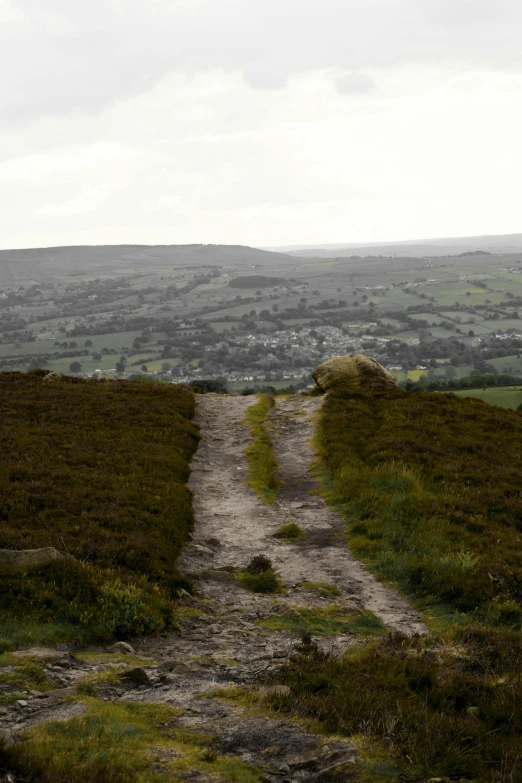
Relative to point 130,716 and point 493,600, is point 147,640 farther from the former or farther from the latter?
point 493,600

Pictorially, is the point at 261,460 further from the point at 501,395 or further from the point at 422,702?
the point at 501,395

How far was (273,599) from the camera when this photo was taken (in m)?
15.7

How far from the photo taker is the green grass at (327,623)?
13.7 m

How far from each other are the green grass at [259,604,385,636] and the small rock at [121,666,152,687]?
398cm

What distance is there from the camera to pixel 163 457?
26.2m

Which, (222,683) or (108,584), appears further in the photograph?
(108,584)

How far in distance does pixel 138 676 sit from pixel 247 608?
16.0ft

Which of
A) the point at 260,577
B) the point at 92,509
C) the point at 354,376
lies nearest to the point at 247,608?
the point at 260,577

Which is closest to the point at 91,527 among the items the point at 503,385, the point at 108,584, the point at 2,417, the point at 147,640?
the point at 108,584

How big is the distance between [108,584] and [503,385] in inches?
2508

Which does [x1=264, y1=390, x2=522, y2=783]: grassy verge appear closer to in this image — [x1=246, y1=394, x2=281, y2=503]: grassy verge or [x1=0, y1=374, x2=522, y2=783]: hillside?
[x1=0, y1=374, x2=522, y2=783]: hillside

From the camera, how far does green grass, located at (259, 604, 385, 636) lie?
13.7 metres

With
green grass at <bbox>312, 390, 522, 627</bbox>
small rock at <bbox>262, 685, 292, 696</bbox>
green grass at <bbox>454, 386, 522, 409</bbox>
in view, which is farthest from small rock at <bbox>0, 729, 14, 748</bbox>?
green grass at <bbox>454, 386, 522, 409</bbox>

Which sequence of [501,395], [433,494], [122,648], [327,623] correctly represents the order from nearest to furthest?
[122,648], [327,623], [433,494], [501,395]
